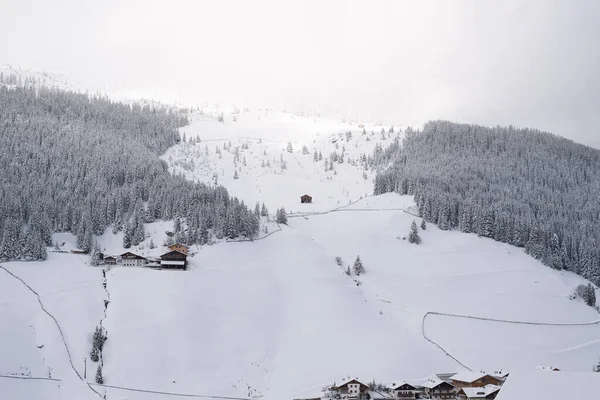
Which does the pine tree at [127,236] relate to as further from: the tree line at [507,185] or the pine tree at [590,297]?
the pine tree at [590,297]

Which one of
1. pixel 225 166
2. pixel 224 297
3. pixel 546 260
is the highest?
pixel 225 166

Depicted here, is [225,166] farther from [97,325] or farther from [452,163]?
[97,325]

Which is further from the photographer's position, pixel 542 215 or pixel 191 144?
pixel 191 144

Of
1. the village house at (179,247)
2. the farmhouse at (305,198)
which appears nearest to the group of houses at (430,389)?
the village house at (179,247)

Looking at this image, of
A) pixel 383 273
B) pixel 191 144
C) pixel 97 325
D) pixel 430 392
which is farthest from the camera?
pixel 191 144

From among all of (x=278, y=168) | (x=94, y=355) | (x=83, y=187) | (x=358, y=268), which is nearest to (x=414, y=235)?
(x=358, y=268)

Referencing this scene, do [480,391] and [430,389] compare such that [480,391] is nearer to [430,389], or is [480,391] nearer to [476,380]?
[476,380]

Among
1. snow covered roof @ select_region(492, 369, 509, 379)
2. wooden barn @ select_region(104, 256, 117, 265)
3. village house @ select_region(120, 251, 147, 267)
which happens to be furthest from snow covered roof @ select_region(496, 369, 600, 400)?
wooden barn @ select_region(104, 256, 117, 265)

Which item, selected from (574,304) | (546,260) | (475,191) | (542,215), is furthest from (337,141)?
(574,304)

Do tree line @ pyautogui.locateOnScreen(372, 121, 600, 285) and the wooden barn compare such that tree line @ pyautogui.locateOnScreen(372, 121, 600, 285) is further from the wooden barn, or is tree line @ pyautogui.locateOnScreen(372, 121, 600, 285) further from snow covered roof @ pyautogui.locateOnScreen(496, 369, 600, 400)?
snow covered roof @ pyautogui.locateOnScreen(496, 369, 600, 400)
